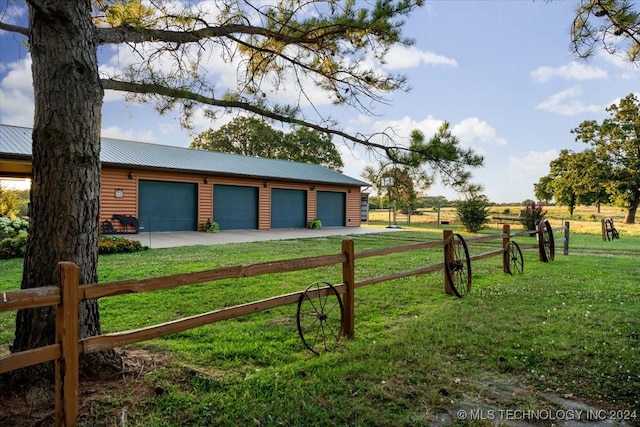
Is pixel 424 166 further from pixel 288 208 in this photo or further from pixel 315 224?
pixel 315 224

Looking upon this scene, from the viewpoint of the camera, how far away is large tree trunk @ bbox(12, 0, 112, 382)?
2.68 meters

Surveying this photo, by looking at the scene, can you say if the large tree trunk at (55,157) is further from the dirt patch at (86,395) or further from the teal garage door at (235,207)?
the teal garage door at (235,207)

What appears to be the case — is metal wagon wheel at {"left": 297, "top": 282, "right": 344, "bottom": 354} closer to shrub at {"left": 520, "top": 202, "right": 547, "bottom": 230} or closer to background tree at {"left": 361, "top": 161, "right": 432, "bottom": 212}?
background tree at {"left": 361, "top": 161, "right": 432, "bottom": 212}

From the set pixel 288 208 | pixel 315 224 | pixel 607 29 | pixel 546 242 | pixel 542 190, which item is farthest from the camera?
pixel 542 190

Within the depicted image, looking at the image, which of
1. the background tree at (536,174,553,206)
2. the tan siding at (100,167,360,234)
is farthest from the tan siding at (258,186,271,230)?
the background tree at (536,174,553,206)

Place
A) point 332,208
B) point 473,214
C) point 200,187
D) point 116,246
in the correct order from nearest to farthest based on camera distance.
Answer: point 116,246 → point 200,187 → point 473,214 → point 332,208

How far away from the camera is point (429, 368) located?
3242mm

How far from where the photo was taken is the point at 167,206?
16250mm

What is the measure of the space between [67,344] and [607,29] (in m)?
4.58

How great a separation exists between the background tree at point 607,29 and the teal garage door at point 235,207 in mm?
15875

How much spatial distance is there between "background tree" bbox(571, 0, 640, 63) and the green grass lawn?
270 cm

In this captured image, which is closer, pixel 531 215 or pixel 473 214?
pixel 531 215

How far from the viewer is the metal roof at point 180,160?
13.8 metres

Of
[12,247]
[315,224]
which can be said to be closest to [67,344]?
[12,247]
